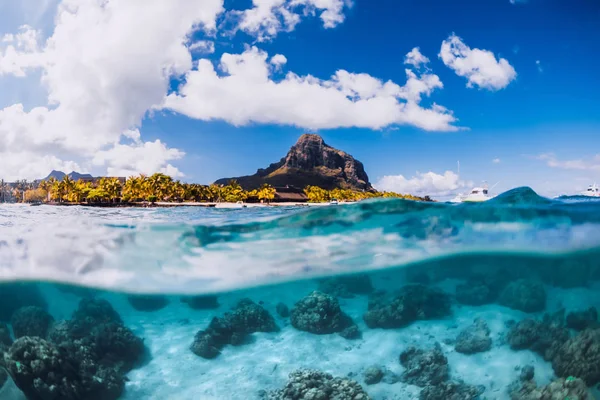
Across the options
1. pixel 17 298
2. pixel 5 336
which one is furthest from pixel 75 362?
pixel 17 298

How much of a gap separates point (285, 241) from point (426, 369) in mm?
4453

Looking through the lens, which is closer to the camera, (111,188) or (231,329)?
(231,329)

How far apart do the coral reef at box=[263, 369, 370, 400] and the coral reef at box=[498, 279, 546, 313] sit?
6.05 m

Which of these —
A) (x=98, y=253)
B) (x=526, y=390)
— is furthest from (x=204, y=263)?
(x=526, y=390)

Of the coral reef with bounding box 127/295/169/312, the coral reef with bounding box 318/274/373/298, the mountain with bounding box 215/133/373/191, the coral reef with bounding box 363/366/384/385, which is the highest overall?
the mountain with bounding box 215/133/373/191

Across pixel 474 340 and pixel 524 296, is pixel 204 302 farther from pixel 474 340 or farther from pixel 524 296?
pixel 524 296

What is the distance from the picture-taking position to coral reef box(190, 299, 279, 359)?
9531mm

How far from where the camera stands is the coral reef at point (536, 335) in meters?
9.28

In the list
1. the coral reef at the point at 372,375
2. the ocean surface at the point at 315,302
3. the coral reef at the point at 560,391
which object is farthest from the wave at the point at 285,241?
the coral reef at the point at 560,391

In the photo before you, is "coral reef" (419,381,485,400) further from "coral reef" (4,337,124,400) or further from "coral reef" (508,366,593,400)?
"coral reef" (4,337,124,400)

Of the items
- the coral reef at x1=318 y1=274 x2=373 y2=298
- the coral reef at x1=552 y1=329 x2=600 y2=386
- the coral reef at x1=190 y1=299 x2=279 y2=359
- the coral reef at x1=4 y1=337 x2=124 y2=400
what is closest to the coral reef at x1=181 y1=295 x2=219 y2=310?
the coral reef at x1=190 y1=299 x2=279 y2=359

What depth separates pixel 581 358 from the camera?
26.7 feet

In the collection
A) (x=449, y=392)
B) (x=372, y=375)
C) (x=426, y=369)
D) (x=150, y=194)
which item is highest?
(x=150, y=194)

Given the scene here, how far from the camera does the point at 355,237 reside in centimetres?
1027
